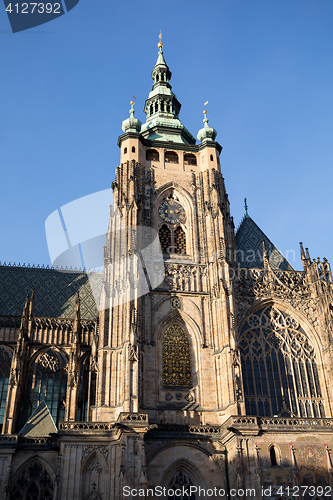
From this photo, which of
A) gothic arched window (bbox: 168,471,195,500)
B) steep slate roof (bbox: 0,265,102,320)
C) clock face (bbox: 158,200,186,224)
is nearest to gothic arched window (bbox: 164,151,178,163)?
clock face (bbox: 158,200,186,224)

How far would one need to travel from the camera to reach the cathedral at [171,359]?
27.0 metres

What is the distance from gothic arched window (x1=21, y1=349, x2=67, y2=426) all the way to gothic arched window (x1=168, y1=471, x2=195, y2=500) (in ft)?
29.0

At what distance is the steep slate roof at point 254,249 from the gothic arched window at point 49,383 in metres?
14.5

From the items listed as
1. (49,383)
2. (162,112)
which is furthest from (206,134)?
(49,383)

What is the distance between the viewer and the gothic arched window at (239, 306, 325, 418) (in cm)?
3169

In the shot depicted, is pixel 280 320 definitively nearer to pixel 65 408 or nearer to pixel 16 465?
pixel 65 408

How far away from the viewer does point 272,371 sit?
107ft

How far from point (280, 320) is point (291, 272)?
3.72 m

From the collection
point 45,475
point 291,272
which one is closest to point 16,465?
point 45,475

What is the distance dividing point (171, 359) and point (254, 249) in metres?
11.8

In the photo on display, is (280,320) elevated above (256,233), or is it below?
below

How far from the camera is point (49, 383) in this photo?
112 feet

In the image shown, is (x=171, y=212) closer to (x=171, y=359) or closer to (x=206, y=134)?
(x=206, y=134)

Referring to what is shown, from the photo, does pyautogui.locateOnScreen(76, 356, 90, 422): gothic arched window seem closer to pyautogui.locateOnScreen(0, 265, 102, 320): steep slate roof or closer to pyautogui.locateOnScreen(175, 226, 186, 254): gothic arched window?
pyautogui.locateOnScreen(0, 265, 102, 320): steep slate roof
